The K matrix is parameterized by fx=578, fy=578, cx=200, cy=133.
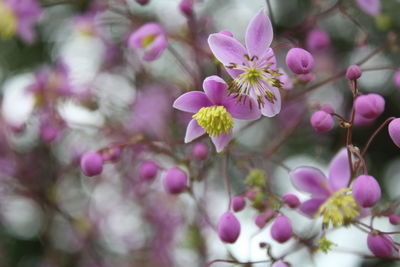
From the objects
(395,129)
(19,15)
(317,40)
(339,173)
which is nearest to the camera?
(395,129)

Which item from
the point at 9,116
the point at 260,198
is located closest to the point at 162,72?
the point at 9,116

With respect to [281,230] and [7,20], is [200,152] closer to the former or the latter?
[281,230]

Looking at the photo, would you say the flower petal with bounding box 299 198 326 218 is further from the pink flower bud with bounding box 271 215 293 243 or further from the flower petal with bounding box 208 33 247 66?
the flower petal with bounding box 208 33 247 66

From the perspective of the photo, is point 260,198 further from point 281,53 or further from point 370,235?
point 281,53

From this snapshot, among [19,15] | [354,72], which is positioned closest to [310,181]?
[354,72]

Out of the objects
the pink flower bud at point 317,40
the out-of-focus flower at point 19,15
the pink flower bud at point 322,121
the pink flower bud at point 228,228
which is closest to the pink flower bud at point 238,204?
the pink flower bud at point 228,228

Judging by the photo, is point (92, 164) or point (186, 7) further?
point (186, 7)
